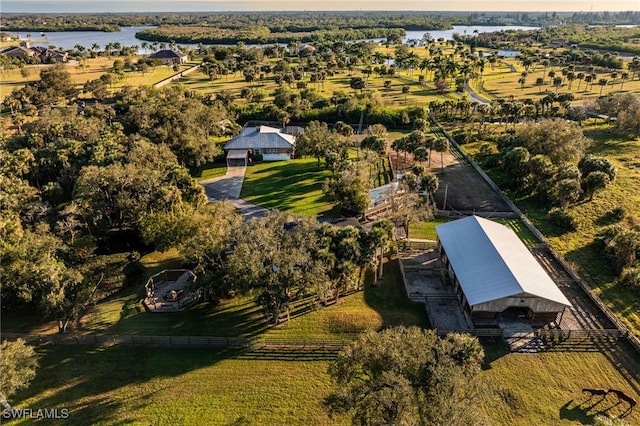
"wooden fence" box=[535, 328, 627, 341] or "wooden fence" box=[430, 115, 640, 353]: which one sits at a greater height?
"wooden fence" box=[430, 115, 640, 353]

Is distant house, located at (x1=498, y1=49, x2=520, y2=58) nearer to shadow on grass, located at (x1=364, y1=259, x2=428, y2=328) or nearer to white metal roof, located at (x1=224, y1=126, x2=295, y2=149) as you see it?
white metal roof, located at (x1=224, y1=126, x2=295, y2=149)

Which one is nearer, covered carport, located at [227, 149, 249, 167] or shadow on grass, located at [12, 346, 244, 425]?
shadow on grass, located at [12, 346, 244, 425]

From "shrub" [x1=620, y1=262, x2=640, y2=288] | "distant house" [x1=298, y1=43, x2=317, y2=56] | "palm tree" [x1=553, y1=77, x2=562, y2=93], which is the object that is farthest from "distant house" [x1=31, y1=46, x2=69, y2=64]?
"shrub" [x1=620, y1=262, x2=640, y2=288]

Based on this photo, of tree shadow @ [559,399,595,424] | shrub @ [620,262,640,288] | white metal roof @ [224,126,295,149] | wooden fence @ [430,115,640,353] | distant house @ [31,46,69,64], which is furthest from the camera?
distant house @ [31,46,69,64]

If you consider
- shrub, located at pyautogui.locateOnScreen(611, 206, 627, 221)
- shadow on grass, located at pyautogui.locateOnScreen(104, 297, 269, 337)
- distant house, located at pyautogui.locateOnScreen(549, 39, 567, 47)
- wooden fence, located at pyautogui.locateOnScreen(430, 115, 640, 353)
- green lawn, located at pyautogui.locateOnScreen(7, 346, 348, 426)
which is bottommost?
green lawn, located at pyautogui.locateOnScreen(7, 346, 348, 426)

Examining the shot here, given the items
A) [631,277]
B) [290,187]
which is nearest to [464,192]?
[631,277]

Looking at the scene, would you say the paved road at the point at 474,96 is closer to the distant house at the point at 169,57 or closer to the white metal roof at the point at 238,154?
Result: the white metal roof at the point at 238,154

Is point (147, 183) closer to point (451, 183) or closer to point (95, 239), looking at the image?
point (95, 239)

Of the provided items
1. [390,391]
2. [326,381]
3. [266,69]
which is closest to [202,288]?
[326,381]
